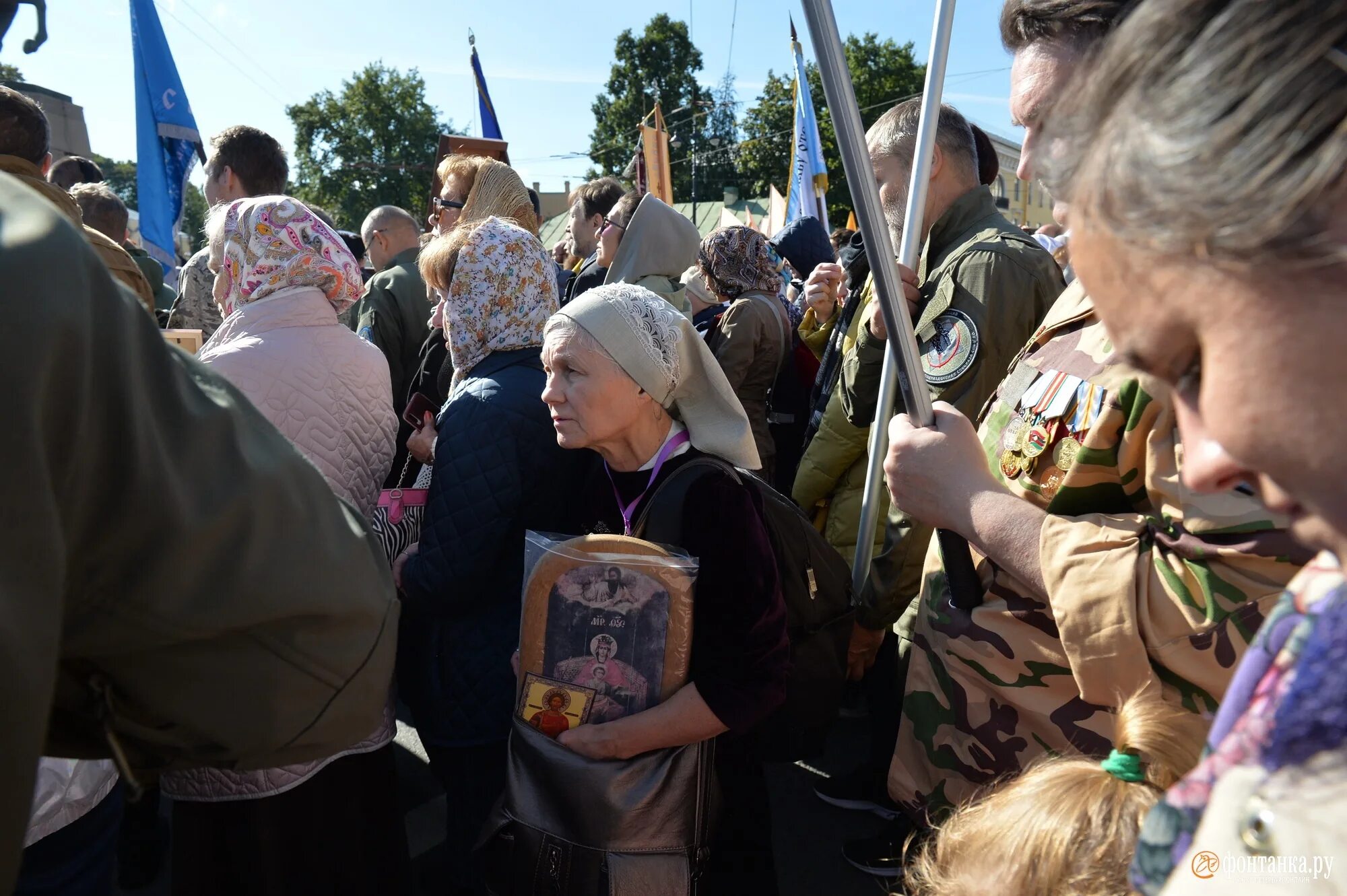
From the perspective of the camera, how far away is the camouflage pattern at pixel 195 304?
15.2ft

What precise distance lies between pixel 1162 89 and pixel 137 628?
836mm

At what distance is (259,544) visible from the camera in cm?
79

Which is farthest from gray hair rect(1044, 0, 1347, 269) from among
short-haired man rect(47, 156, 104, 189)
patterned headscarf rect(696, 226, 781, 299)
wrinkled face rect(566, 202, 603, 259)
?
short-haired man rect(47, 156, 104, 189)

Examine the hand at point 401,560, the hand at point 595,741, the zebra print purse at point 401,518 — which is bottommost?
the hand at point 595,741

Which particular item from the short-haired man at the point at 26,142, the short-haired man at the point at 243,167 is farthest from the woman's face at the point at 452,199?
the short-haired man at the point at 26,142

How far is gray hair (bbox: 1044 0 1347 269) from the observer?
18.6 inches

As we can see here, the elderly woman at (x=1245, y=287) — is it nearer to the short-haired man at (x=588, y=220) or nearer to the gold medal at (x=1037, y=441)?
the gold medal at (x=1037, y=441)

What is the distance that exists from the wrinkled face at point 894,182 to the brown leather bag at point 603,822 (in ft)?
5.84

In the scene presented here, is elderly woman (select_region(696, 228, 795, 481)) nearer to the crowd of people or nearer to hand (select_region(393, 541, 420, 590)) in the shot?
the crowd of people

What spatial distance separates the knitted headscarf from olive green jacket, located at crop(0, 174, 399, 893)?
331 cm

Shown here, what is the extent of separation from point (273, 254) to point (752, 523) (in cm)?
145

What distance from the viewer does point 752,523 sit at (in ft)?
6.39

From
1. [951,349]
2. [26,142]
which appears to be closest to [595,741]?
[951,349]

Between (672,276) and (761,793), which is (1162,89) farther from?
(672,276)
